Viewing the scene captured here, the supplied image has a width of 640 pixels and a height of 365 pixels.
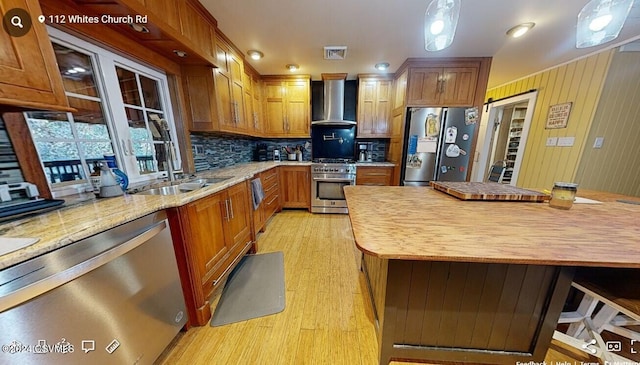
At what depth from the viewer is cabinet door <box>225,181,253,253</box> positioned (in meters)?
1.64

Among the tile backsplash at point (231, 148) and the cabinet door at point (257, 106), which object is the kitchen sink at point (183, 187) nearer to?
the tile backsplash at point (231, 148)

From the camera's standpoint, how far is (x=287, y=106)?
3326mm

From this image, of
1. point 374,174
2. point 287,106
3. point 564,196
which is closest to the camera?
point 564,196

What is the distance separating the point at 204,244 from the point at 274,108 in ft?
8.68

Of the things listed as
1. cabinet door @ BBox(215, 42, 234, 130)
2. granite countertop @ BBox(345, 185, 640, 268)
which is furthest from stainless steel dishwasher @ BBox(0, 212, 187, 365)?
cabinet door @ BBox(215, 42, 234, 130)

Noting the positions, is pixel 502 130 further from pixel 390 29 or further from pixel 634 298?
pixel 634 298

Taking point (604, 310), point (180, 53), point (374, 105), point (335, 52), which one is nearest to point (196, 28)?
point (180, 53)

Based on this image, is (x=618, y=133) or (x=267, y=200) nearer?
(x=618, y=133)

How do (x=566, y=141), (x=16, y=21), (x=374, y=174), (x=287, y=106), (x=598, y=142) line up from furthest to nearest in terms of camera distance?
(x=287, y=106)
(x=374, y=174)
(x=566, y=141)
(x=598, y=142)
(x=16, y=21)

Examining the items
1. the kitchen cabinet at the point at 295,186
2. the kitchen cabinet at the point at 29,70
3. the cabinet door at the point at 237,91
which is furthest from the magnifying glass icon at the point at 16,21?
the kitchen cabinet at the point at 295,186

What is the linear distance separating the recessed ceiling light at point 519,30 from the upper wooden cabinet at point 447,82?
22.0 inches

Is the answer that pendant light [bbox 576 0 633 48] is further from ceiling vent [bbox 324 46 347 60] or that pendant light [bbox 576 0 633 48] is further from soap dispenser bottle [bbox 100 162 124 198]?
soap dispenser bottle [bbox 100 162 124 198]

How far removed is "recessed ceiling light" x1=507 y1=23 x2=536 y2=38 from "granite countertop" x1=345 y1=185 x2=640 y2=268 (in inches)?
68.5

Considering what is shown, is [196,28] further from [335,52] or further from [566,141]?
[566,141]
